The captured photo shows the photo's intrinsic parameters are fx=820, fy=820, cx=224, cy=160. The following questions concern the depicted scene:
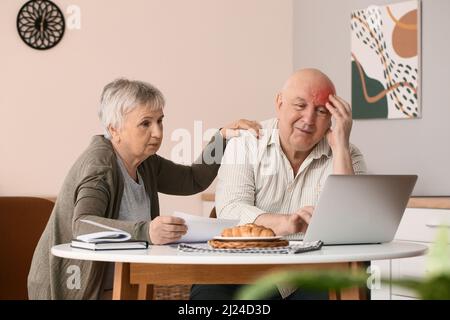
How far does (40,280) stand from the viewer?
2588 mm

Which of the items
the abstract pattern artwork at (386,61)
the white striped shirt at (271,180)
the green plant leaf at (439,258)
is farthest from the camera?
the abstract pattern artwork at (386,61)

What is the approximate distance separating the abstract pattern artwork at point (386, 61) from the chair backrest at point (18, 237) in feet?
6.86

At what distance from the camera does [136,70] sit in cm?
530

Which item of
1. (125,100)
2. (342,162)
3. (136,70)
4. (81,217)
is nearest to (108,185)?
(81,217)

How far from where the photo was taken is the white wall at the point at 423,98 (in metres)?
4.45

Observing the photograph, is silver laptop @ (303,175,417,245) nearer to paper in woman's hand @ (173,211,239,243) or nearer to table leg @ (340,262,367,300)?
table leg @ (340,262,367,300)

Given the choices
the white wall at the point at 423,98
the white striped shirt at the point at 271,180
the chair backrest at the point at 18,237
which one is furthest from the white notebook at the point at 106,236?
the white wall at the point at 423,98

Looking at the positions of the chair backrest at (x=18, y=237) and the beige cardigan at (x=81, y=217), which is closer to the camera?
the beige cardigan at (x=81, y=217)

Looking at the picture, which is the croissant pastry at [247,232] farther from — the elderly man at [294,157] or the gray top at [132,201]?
the gray top at [132,201]

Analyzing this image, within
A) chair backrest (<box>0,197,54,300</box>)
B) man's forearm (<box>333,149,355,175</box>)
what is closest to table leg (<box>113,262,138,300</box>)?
man's forearm (<box>333,149,355,175</box>)

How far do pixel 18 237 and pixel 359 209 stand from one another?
203 cm

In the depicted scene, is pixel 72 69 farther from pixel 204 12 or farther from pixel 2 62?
pixel 204 12

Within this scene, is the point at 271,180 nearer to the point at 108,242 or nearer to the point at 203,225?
the point at 203,225
